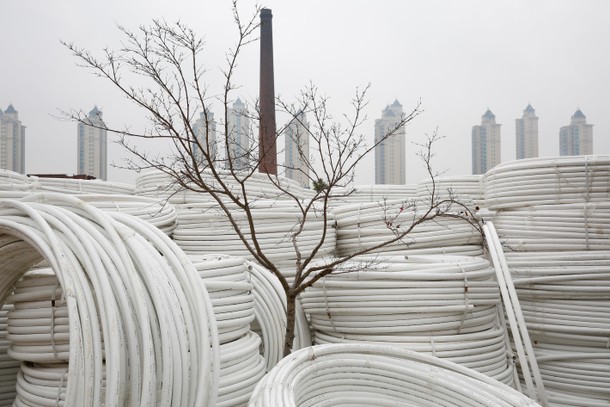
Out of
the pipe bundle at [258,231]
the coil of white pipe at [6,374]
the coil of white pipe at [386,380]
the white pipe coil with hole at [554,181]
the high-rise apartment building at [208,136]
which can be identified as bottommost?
the coil of white pipe at [6,374]

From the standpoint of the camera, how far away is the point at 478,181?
25.6 feet

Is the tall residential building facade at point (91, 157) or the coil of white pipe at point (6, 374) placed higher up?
the tall residential building facade at point (91, 157)

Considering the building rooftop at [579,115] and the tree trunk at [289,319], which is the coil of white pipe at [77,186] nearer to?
the tree trunk at [289,319]

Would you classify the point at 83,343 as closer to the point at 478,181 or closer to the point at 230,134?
the point at 230,134

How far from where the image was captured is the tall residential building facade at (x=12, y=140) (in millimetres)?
19625

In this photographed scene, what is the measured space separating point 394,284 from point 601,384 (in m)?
2.10

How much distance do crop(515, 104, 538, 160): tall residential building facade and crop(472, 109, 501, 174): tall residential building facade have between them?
4.49 feet

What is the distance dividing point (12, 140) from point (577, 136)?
2021 centimetres

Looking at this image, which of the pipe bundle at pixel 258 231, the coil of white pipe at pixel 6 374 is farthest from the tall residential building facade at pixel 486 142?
the coil of white pipe at pixel 6 374

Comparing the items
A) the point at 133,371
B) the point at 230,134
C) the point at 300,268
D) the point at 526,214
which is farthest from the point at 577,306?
the point at 133,371

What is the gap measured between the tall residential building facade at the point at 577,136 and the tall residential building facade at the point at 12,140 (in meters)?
18.7

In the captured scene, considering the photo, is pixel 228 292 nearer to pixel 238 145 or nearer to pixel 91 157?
pixel 238 145

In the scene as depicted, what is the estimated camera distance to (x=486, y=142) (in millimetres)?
17938

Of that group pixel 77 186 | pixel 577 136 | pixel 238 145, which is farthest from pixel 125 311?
pixel 577 136
